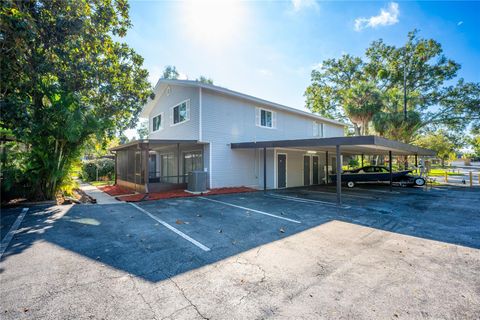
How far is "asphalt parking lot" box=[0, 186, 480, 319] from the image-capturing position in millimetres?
2504

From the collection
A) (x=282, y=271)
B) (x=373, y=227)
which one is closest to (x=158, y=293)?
(x=282, y=271)

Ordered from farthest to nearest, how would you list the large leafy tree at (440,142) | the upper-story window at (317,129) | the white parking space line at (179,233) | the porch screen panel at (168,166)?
the large leafy tree at (440,142)
the upper-story window at (317,129)
the porch screen panel at (168,166)
the white parking space line at (179,233)

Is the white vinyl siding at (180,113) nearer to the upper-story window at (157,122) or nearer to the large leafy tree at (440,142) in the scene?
the upper-story window at (157,122)

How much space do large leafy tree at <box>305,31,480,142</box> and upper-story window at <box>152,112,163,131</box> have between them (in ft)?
57.4

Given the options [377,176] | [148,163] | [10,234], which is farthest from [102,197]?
[377,176]

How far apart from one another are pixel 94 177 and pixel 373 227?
22.7 m

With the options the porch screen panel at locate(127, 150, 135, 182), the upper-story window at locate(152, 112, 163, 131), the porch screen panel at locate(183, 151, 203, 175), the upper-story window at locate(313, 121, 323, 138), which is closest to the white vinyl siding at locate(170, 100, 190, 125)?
the porch screen panel at locate(183, 151, 203, 175)

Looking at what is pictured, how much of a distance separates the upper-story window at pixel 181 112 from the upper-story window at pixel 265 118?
14.6ft

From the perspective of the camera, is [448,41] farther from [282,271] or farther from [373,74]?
[282,271]

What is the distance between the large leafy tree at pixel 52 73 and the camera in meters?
7.19

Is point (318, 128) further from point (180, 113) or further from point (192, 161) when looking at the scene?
point (180, 113)

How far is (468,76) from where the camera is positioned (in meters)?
23.3

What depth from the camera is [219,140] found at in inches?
487

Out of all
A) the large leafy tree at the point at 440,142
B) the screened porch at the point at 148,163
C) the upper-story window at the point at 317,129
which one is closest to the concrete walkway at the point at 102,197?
the screened porch at the point at 148,163
